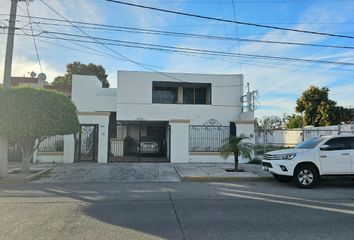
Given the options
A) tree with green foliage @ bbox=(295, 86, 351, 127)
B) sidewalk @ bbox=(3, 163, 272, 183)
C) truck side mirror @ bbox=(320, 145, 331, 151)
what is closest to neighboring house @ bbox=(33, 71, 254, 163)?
sidewalk @ bbox=(3, 163, 272, 183)

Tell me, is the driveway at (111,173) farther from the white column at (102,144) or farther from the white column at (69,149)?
the white column at (102,144)

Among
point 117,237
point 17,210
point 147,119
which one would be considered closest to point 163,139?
point 147,119

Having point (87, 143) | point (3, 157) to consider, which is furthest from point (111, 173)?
point (87, 143)

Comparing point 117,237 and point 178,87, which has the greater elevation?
point 178,87

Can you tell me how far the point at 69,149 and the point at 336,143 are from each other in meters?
13.9

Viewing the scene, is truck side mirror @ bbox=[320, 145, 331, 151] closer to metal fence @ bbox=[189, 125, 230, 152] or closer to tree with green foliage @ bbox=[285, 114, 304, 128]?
metal fence @ bbox=[189, 125, 230, 152]

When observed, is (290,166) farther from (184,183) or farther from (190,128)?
(190,128)

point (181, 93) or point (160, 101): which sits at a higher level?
point (181, 93)

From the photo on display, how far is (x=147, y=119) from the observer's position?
29766 mm

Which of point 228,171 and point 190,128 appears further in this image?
point 190,128

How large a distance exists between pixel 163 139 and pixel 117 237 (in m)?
21.2

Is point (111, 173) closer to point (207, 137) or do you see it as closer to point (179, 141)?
point (179, 141)

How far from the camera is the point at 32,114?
50.6 feet

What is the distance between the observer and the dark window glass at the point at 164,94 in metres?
31.6
